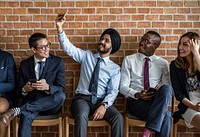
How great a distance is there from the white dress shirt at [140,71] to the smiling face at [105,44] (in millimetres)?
245

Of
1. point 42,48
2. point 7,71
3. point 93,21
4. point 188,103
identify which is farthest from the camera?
point 93,21

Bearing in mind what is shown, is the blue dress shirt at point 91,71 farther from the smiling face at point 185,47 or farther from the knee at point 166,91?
the smiling face at point 185,47

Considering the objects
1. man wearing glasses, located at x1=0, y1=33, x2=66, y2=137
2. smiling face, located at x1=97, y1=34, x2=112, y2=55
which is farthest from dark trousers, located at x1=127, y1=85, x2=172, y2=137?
man wearing glasses, located at x1=0, y1=33, x2=66, y2=137

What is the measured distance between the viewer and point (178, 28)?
13.5ft

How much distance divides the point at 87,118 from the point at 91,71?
645 mm

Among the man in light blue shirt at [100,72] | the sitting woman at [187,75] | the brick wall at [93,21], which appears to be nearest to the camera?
the sitting woman at [187,75]

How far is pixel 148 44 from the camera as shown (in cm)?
387

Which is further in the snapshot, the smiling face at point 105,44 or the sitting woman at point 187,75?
the smiling face at point 105,44

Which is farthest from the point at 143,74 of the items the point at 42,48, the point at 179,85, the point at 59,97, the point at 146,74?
the point at 42,48

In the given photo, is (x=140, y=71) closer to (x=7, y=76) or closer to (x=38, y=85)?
(x=38, y=85)

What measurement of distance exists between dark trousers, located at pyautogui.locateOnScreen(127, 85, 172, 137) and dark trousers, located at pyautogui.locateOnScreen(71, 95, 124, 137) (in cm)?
26

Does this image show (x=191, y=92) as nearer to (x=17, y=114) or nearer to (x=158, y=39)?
(x=158, y=39)

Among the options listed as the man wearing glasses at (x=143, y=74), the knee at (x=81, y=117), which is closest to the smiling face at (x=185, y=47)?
the man wearing glasses at (x=143, y=74)

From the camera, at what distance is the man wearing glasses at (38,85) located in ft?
11.2
